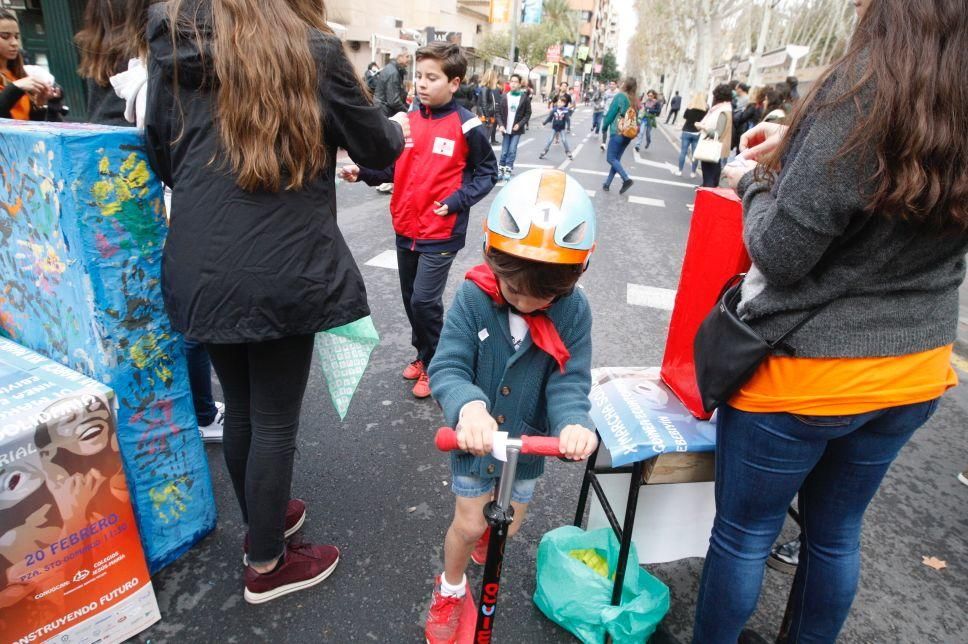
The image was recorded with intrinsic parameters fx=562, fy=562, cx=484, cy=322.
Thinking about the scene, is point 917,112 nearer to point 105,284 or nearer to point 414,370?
point 105,284

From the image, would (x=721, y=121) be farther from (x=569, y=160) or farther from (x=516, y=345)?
(x=516, y=345)

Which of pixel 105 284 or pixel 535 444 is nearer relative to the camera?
pixel 535 444

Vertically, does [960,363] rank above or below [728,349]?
below

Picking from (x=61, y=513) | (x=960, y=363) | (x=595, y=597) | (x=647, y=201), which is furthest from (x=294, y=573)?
(x=647, y=201)

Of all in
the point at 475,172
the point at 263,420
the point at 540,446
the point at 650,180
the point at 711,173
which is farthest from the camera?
the point at 650,180

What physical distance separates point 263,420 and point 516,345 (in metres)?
0.84

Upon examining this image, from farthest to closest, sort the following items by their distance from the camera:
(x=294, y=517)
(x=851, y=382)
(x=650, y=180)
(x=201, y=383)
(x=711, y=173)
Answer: (x=650, y=180), (x=711, y=173), (x=201, y=383), (x=294, y=517), (x=851, y=382)

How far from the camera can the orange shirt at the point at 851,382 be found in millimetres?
1320

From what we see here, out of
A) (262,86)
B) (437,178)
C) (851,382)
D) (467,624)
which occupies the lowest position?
(467,624)

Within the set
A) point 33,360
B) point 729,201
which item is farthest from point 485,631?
point 33,360

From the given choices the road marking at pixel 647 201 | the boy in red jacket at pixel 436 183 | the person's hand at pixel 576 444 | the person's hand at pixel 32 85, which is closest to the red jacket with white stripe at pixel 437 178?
the boy in red jacket at pixel 436 183

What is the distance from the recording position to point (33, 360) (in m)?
1.77

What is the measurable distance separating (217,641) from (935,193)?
235cm

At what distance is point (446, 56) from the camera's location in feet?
10.2
